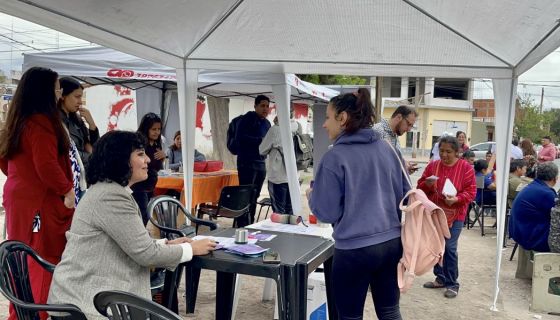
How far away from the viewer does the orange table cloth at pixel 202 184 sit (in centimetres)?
571

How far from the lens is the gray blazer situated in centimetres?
188

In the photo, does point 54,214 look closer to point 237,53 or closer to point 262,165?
point 237,53

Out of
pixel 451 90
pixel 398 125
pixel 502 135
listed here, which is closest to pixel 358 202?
pixel 398 125

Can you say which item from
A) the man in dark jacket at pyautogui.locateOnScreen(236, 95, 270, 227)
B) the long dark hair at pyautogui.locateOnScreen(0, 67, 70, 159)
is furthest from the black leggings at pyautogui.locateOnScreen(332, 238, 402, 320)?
the man in dark jacket at pyautogui.locateOnScreen(236, 95, 270, 227)

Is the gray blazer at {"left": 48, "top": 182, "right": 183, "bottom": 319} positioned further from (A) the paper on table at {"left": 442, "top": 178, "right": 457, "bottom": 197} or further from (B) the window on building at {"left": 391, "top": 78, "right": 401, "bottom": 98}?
(B) the window on building at {"left": 391, "top": 78, "right": 401, "bottom": 98}

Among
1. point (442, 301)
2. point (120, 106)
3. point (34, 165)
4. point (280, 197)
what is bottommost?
point (442, 301)

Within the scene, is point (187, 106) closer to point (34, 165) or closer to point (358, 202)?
point (34, 165)

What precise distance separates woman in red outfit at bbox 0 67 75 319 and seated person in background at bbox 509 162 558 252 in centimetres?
398

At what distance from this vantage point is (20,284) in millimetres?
2055

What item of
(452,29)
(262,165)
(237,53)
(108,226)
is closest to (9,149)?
(108,226)

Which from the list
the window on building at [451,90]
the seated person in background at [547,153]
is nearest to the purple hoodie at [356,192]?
the seated person in background at [547,153]

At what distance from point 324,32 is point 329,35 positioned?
7 centimetres

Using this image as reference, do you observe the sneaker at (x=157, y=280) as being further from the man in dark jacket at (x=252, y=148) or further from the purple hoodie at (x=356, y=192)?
the man in dark jacket at (x=252, y=148)

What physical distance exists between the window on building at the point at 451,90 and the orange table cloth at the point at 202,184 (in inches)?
1471
